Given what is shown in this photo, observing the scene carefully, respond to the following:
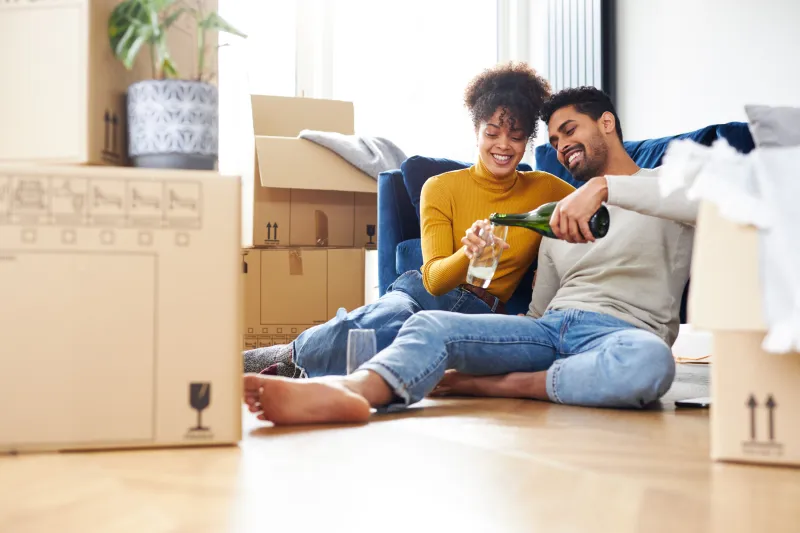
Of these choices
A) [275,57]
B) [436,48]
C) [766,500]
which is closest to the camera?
[766,500]

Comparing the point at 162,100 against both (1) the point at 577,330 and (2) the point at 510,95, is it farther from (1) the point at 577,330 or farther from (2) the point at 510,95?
(2) the point at 510,95

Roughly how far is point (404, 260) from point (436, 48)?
254 cm

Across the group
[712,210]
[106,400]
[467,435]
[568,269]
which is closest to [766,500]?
[712,210]

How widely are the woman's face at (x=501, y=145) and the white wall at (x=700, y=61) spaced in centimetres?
175

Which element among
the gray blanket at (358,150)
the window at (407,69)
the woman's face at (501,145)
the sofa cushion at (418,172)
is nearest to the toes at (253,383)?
the woman's face at (501,145)

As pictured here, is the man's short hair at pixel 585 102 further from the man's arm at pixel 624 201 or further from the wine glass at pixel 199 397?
the wine glass at pixel 199 397

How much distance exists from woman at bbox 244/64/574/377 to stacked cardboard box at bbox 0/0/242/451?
92 centimetres

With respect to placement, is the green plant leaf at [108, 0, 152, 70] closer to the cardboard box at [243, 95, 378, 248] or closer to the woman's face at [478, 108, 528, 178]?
the woman's face at [478, 108, 528, 178]

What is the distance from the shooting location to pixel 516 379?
6.07ft

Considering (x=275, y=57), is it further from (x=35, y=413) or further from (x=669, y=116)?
(x=35, y=413)

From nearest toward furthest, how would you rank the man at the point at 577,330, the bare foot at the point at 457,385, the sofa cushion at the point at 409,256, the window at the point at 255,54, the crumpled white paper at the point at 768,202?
1. the crumpled white paper at the point at 768,202
2. the man at the point at 577,330
3. the bare foot at the point at 457,385
4. the sofa cushion at the point at 409,256
5. the window at the point at 255,54

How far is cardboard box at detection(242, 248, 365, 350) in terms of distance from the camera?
3096 millimetres

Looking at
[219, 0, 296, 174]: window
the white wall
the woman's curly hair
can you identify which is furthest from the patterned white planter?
the white wall

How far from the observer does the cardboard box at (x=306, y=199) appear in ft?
10.2
